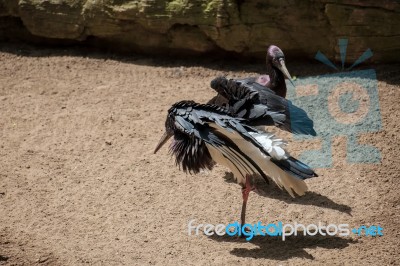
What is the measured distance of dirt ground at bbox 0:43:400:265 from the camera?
232 inches

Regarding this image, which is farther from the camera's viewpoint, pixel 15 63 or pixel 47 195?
pixel 15 63

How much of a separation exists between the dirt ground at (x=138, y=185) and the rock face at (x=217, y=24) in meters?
0.31

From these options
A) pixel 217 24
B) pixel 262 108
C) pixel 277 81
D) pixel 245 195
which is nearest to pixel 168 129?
pixel 245 195

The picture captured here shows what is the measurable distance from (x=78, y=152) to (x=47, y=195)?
32.6 inches

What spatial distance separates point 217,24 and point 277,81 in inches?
72.0

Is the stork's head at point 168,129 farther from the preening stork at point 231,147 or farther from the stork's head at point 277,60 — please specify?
the stork's head at point 277,60

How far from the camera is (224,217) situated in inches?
253

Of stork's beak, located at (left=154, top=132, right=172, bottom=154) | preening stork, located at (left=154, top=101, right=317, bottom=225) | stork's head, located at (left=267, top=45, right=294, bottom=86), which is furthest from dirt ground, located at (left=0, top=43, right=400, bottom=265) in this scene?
stork's head, located at (left=267, top=45, right=294, bottom=86)

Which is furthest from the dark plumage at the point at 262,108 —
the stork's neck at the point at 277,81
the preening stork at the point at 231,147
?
the stork's neck at the point at 277,81

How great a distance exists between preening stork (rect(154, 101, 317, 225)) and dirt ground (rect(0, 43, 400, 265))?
1.91 ft

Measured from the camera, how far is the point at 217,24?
8.76m

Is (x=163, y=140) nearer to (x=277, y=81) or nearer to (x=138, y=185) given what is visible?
(x=138, y=185)

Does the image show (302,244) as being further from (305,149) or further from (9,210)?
(9,210)

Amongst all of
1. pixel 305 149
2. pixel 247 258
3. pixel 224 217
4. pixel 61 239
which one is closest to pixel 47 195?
pixel 61 239
